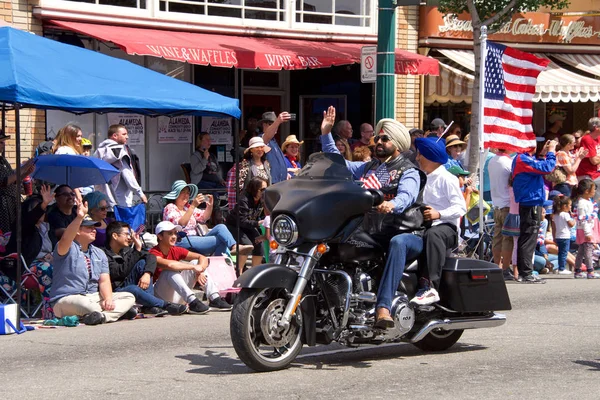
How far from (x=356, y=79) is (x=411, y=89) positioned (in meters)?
1.07

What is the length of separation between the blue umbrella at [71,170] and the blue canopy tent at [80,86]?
0.80 metres

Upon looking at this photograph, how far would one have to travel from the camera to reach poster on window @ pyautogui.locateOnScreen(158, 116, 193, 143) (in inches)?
695

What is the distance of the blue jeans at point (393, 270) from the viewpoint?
25.3 feet

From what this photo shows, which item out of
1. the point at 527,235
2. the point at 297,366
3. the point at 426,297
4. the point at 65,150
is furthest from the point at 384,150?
the point at 527,235

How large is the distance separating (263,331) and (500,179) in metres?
7.24

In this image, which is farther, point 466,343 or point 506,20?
point 506,20

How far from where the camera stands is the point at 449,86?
19781mm

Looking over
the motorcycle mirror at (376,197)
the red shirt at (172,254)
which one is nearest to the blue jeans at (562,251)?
the red shirt at (172,254)

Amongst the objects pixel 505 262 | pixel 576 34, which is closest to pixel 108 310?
pixel 505 262

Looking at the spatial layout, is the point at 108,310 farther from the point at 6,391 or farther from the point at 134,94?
the point at 6,391

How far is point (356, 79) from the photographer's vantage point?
1998 cm

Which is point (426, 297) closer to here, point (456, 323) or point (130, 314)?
point (456, 323)

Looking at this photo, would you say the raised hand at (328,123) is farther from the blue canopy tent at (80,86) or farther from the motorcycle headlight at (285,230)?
the blue canopy tent at (80,86)

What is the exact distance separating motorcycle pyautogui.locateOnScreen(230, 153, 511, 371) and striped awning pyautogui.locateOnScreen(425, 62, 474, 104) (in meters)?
11.8
